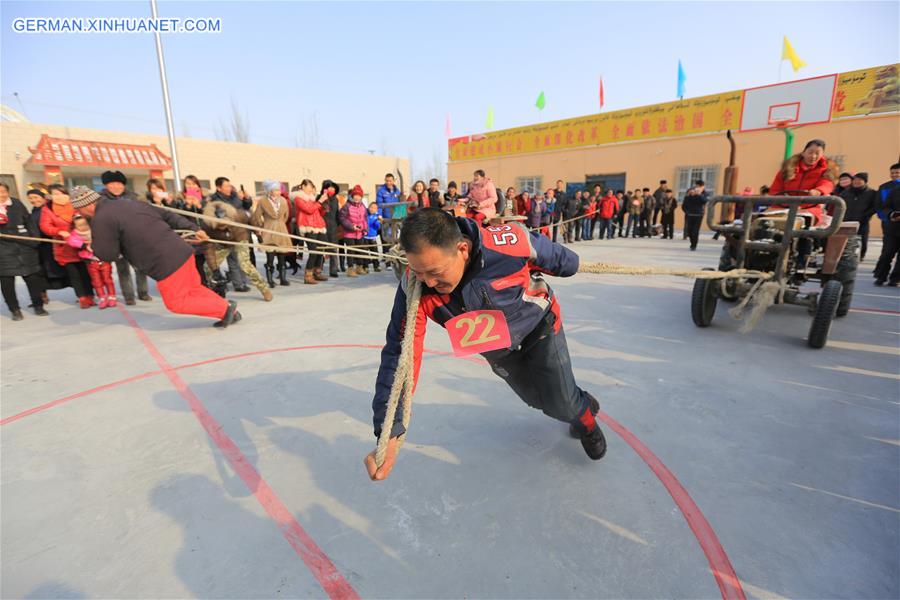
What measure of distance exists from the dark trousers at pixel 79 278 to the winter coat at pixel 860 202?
11980 mm

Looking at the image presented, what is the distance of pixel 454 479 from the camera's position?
2121 millimetres

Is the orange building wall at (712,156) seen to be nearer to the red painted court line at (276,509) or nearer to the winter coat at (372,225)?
the winter coat at (372,225)

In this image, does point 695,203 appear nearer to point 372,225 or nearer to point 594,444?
point 372,225

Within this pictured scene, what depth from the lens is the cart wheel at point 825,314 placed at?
3.57 m

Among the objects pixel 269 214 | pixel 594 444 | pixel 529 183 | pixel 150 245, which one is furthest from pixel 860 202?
pixel 529 183

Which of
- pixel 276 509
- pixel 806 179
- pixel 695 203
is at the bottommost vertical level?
pixel 276 509

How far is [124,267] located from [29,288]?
Answer: 3.38 feet

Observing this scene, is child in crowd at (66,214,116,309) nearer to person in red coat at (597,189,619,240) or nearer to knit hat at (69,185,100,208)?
knit hat at (69,185,100,208)

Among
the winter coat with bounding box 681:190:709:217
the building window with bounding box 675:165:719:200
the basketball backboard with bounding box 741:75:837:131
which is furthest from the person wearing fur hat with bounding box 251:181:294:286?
the basketball backboard with bounding box 741:75:837:131

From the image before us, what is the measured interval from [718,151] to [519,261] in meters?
18.9

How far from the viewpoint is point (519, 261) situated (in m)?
1.82

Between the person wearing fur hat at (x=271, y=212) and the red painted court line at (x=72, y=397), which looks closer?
the red painted court line at (x=72, y=397)

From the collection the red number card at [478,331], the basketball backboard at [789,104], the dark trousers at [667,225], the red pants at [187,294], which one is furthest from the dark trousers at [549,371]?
the basketball backboard at [789,104]

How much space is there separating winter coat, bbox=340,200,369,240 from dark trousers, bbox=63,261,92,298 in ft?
12.7
